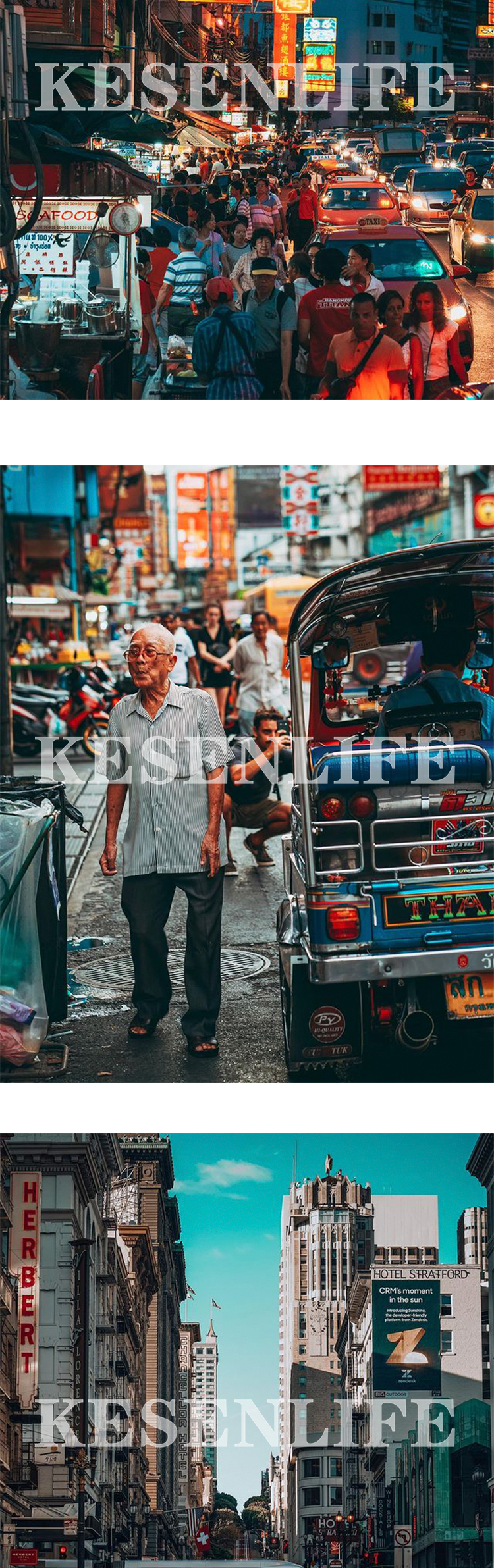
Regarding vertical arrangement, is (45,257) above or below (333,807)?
above

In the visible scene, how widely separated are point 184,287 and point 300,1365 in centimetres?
689

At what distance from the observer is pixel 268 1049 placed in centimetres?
512

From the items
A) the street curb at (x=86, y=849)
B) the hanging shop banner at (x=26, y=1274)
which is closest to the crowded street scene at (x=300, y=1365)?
the hanging shop banner at (x=26, y=1274)

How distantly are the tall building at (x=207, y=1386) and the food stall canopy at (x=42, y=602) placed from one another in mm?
4999

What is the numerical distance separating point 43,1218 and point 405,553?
893cm

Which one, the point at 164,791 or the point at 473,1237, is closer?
the point at 164,791

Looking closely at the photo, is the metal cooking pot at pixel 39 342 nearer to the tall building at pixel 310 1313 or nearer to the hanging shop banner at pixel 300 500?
the tall building at pixel 310 1313

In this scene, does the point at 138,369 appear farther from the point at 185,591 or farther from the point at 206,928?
the point at 185,591

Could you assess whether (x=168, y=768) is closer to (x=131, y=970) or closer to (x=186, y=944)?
(x=186, y=944)

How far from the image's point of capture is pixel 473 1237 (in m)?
12.4

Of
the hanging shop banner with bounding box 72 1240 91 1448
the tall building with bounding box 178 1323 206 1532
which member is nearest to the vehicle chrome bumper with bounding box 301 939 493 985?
the tall building with bounding box 178 1323 206 1532

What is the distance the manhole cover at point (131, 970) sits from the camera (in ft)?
18.5

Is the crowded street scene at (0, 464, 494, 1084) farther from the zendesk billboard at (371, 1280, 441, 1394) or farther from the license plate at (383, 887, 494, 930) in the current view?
the zendesk billboard at (371, 1280, 441, 1394)

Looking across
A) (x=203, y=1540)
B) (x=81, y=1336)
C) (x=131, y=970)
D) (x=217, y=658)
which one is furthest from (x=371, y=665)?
(x=203, y=1540)
